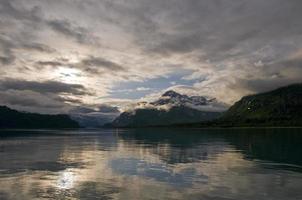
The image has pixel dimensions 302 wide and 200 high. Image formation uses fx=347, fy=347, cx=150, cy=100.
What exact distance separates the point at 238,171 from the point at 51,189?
24.5 meters

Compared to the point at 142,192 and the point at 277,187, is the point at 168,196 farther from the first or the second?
the point at 277,187

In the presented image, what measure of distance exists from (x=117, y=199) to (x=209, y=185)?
10723mm

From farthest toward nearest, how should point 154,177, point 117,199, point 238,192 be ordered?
1. point 154,177
2. point 238,192
3. point 117,199

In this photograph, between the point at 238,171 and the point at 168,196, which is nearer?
the point at 168,196

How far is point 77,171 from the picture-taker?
45594 millimetres

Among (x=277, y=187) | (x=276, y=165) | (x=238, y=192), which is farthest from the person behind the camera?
(x=276, y=165)

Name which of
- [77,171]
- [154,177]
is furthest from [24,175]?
[154,177]

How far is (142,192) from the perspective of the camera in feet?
105

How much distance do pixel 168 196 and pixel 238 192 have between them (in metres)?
6.81

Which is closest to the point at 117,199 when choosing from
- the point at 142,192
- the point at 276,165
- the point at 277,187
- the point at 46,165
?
the point at 142,192

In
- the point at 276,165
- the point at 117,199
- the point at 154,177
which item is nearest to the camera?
the point at 117,199

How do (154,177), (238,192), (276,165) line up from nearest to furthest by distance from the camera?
(238,192) → (154,177) → (276,165)

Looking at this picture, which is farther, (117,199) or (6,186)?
(6,186)

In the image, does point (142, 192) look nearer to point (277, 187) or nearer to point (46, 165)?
point (277, 187)
